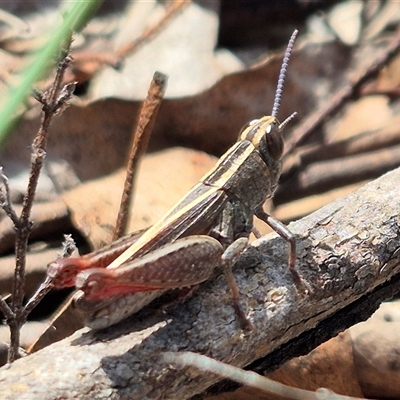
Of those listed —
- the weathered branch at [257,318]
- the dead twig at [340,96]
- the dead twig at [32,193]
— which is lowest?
the weathered branch at [257,318]

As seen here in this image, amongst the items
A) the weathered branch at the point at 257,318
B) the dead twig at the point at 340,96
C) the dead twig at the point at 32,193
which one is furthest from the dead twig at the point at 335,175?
the dead twig at the point at 32,193

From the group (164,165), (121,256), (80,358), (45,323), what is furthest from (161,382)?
(164,165)

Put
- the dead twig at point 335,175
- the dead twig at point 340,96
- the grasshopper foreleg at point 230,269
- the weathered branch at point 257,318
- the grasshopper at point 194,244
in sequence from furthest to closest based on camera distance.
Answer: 1. the dead twig at point 340,96
2. the dead twig at point 335,175
3. the grasshopper foreleg at point 230,269
4. the grasshopper at point 194,244
5. the weathered branch at point 257,318

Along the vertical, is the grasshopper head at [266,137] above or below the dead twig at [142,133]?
below

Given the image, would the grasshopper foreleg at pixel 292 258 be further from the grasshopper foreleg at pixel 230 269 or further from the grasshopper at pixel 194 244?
the grasshopper foreleg at pixel 230 269

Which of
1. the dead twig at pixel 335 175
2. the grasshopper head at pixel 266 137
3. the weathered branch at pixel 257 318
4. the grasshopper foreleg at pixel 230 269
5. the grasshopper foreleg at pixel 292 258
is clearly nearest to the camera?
the weathered branch at pixel 257 318

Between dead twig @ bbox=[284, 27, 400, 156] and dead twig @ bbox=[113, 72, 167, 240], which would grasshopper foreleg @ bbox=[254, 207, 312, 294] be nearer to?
dead twig @ bbox=[113, 72, 167, 240]

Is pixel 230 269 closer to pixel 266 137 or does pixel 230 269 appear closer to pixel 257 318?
pixel 257 318
